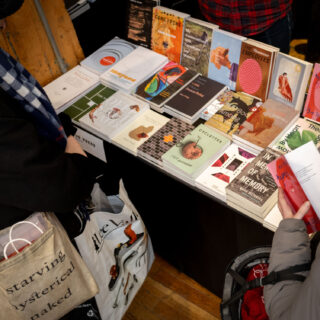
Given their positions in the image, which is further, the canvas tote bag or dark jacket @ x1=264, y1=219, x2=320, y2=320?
the canvas tote bag

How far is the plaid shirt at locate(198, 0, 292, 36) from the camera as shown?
2.32 meters

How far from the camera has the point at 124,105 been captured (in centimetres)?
230

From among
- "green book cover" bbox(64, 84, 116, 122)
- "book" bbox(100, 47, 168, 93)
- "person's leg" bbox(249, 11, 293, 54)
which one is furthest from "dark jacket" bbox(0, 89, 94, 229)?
"person's leg" bbox(249, 11, 293, 54)

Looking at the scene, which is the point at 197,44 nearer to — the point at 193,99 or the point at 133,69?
the point at 193,99

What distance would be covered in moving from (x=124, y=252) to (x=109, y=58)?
1.23 m

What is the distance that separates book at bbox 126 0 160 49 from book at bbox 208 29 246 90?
45 cm

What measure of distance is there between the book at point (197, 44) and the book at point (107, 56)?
414mm

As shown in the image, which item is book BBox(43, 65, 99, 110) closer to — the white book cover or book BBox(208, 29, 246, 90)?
book BBox(208, 29, 246, 90)

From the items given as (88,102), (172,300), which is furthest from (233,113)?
(172,300)

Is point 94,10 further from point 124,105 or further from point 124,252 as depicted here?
point 124,252

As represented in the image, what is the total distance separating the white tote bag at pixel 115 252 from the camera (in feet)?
5.75

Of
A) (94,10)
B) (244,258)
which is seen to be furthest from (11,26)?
(244,258)

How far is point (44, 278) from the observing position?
1531mm

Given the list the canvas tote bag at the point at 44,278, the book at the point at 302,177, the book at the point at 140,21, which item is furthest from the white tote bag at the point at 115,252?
the book at the point at 140,21
